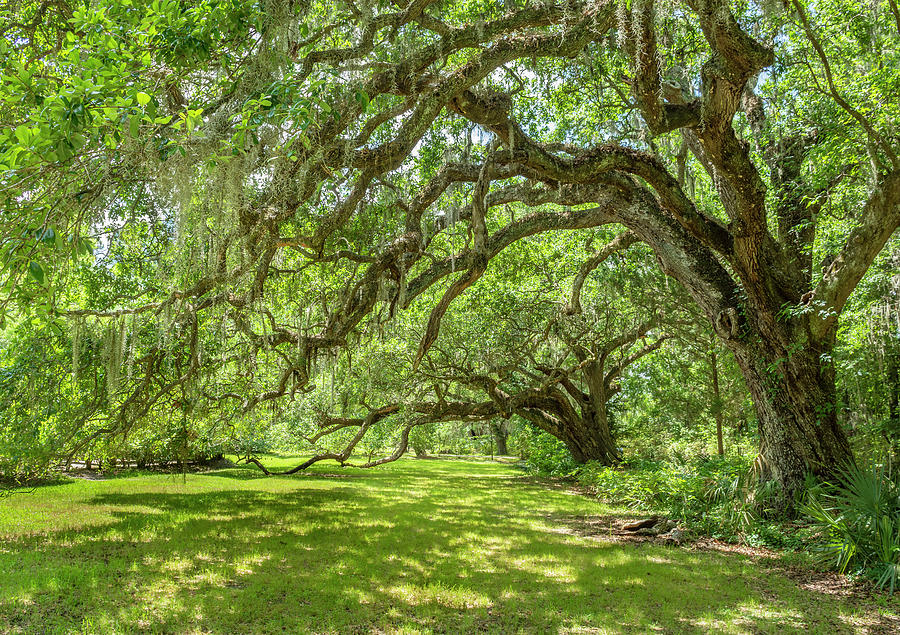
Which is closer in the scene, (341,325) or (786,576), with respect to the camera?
→ (786,576)

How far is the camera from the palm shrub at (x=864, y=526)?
470 centimetres

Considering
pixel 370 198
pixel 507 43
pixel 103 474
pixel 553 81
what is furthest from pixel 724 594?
pixel 103 474

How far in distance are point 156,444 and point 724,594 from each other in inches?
483

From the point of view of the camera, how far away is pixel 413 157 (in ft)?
27.6

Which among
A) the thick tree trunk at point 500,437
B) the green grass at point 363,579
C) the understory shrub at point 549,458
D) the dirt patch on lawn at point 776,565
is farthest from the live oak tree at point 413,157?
the thick tree trunk at point 500,437

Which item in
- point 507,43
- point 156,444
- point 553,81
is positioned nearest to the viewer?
point 507,43

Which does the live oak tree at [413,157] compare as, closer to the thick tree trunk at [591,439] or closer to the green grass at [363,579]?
the green grass at [363,579]

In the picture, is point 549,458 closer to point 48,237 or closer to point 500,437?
point 48,237

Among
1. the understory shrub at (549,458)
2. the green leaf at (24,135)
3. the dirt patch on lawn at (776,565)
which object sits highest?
the green leaf at (24,135)

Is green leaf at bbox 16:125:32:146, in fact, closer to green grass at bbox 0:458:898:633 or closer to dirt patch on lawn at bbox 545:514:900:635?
green grass at bbox 0:458:898:633

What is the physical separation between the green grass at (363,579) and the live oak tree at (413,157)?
188 centimetres

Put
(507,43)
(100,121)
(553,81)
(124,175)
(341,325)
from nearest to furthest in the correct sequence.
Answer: (100,121)
(124,175)
(507,43)
(341,325)
(553,81)

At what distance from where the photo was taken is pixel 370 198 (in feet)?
21.8

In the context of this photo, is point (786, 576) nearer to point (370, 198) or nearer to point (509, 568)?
point (509, 568)
